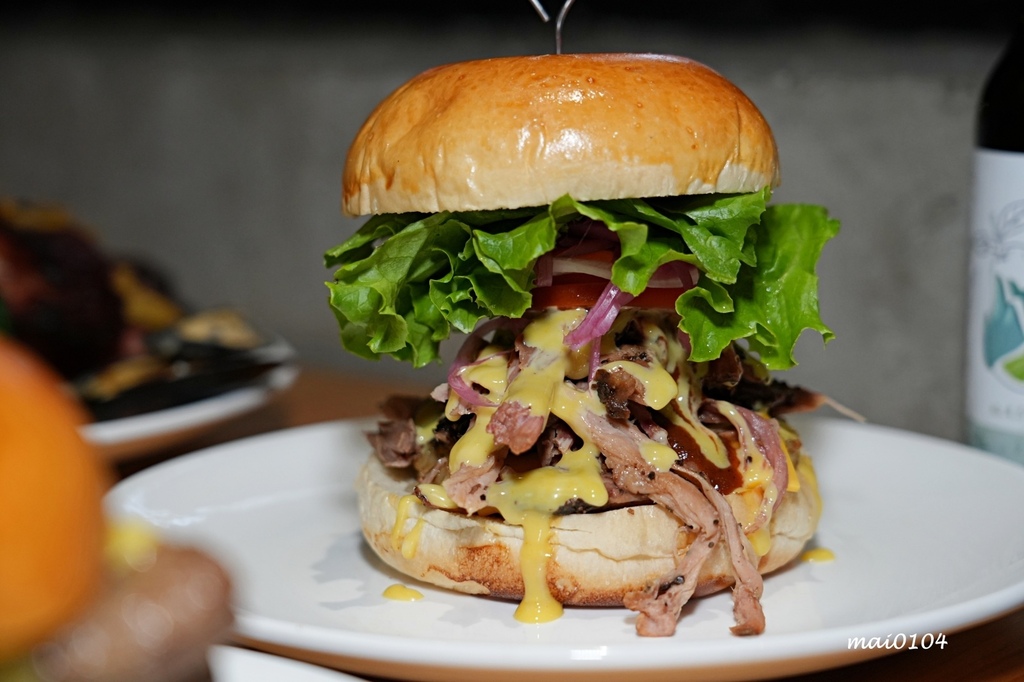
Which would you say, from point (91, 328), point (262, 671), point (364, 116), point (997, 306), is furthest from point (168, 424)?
point (364, 116)

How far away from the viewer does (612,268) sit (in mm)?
1607

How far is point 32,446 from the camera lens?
1.78ft

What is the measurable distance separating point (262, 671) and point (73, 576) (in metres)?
0.50

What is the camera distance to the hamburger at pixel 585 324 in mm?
1580

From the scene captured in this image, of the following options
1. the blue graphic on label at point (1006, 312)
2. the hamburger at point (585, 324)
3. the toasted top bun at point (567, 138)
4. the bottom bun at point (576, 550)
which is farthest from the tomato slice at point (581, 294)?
the blue graphic on label at point (1006, 312)

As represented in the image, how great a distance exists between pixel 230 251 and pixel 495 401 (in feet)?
11.0

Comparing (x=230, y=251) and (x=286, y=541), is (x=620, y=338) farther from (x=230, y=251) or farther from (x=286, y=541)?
(x=230, y=251)

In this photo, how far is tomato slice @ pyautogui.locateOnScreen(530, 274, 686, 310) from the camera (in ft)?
5.54

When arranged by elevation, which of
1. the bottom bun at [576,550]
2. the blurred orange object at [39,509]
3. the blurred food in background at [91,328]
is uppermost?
the blurred orange object at [39,509]

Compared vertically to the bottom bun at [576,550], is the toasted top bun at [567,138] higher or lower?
higher

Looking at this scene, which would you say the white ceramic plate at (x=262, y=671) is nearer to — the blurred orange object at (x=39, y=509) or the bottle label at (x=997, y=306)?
the blurred orange object at (x=39, y=509)

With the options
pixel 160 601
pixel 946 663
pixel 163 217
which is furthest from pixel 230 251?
pixel 160 601

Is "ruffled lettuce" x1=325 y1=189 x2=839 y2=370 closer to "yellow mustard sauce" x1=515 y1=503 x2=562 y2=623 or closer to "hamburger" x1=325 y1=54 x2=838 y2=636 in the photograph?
"hamburger" x1=325 y1=54 x2=838 y2=636

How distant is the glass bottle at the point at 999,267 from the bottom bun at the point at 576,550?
2.05 feet
